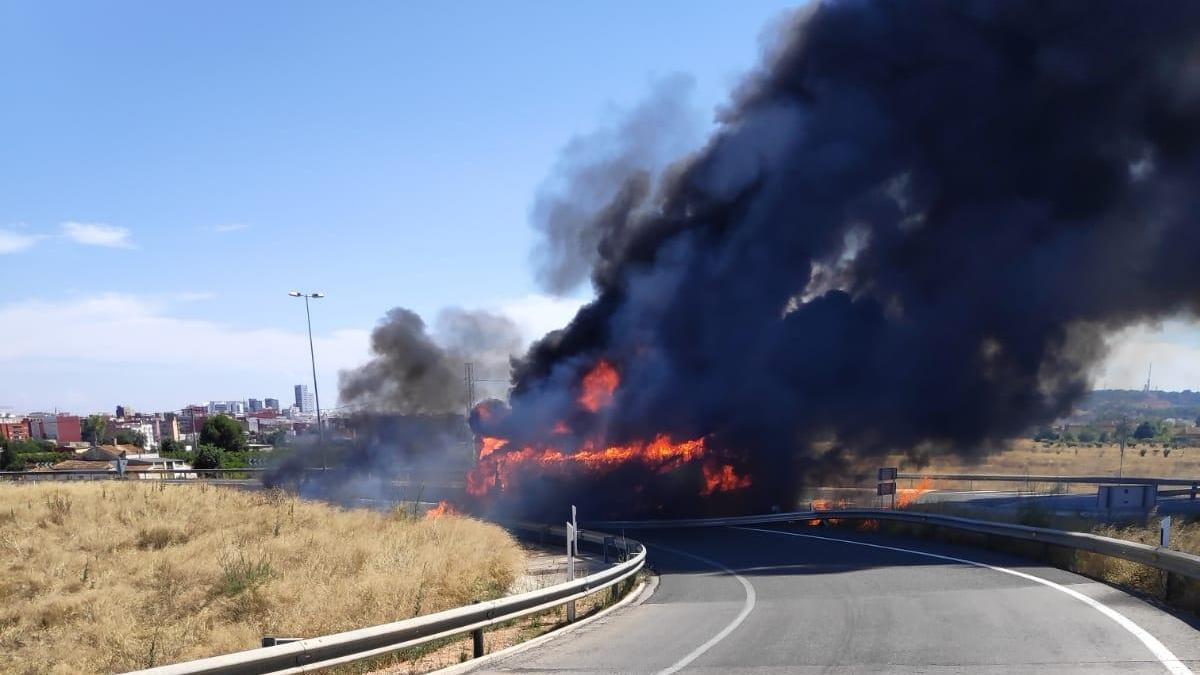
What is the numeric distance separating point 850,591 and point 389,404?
33951mm

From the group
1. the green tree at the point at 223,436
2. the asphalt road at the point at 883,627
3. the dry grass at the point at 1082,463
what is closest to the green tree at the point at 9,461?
the green tree at the point at 223,436

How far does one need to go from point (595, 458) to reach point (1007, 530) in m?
17.6

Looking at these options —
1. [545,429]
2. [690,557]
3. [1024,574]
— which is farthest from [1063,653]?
[545,429]

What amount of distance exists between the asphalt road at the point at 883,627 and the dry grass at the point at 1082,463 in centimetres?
2623

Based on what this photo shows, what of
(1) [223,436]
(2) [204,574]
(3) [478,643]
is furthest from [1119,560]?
(1) [223,436]

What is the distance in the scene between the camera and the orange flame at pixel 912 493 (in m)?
34.4

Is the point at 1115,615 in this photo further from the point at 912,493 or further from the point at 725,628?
the point at 912,493

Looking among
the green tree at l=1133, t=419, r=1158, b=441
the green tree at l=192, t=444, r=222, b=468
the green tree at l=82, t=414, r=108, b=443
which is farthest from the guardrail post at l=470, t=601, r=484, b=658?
the green tree at l=82, t=414, r=108, b=443

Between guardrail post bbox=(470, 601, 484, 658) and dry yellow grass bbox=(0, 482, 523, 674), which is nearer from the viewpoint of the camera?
guardrail post bbox=(470, 601, 484, 658)

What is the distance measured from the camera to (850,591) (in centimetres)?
1416

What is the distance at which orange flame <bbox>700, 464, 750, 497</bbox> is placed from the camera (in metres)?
33.8

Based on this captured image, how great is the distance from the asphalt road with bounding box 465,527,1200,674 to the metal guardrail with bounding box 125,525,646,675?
1.88 feet

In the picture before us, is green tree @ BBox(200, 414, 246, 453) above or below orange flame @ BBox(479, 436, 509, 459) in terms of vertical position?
below

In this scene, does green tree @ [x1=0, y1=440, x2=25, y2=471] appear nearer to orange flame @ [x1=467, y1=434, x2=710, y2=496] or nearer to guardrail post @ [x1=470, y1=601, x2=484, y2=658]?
orange flame @ [x1=467, y1=434, x2=710, y2=496]
